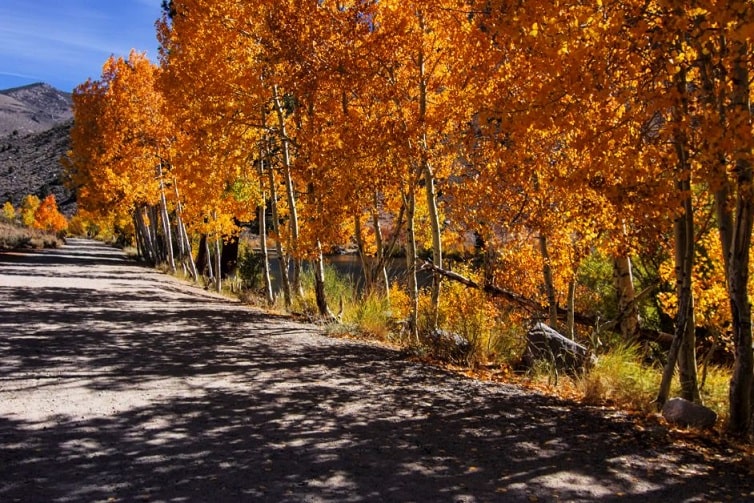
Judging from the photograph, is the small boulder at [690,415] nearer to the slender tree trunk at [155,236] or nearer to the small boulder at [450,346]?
the small boulder at [450,346]

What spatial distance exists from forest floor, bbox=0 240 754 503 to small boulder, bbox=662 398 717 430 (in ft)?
1.06

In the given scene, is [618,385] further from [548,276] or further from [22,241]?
[22,241]

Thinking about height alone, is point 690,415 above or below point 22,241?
below

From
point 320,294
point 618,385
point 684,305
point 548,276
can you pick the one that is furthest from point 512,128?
point 320,294

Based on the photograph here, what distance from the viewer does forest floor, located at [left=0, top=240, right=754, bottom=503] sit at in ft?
12.1

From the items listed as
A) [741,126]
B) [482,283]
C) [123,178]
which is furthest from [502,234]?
[123,178]

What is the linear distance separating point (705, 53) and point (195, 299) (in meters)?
13.4

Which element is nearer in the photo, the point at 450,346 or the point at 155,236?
the point at 450,346

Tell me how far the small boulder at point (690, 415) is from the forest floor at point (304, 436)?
0.32 meters

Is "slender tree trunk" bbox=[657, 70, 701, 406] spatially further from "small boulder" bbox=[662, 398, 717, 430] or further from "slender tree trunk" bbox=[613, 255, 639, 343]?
"slender tree trunk" bbox=[613, 255, 639, 343]

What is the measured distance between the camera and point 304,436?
15.3 feet

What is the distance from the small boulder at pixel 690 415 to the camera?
5.39m

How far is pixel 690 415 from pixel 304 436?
3.64 m

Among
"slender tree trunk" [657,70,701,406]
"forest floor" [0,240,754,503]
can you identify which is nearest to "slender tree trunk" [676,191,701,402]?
"slender tree trunk" [657,70,701,406]
